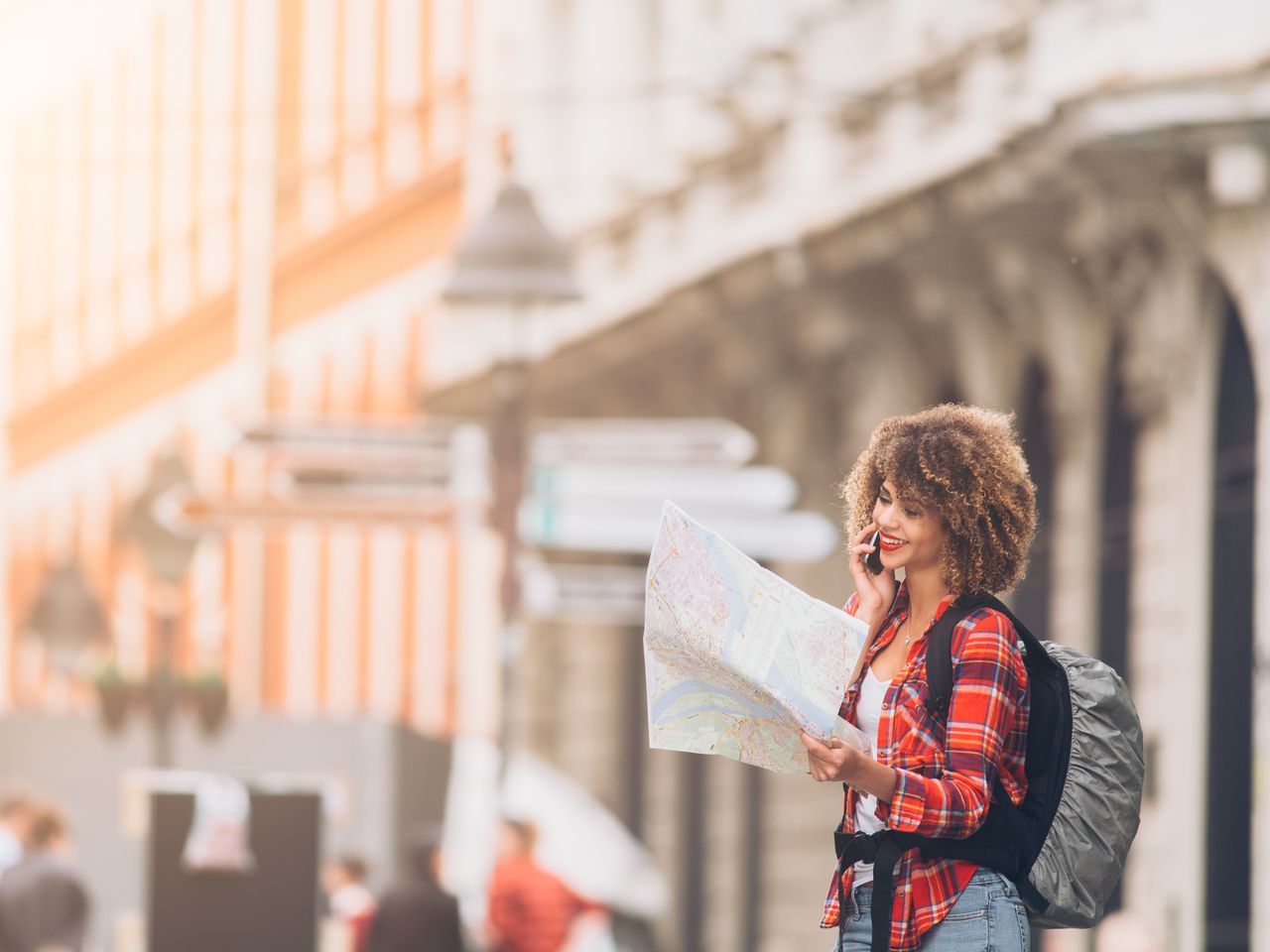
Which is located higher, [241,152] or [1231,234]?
[241,152]

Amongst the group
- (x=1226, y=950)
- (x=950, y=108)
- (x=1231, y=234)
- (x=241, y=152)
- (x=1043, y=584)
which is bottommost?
(x=1226, y=950)

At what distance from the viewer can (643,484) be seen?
14734mm

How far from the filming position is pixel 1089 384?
1856cm

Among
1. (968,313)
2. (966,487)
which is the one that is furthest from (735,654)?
(968,313)

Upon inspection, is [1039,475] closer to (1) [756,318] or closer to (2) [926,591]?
(1) [756,318]

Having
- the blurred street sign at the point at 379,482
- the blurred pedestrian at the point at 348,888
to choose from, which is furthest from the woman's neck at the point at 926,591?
the blurred pedestrian at the point at 348,888

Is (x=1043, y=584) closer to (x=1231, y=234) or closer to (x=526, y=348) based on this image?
(x=1231, y=234)

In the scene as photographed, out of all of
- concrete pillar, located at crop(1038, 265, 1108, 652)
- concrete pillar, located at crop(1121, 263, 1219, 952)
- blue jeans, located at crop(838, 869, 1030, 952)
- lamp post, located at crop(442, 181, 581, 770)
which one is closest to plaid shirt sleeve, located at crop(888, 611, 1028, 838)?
blue jeans, located at crop(838, 869, 1030, 952)

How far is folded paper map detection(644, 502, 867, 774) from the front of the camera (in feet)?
14.9

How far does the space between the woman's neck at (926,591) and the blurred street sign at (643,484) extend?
9.80 m

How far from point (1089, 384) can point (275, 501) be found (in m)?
5.59

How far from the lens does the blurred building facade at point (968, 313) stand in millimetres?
16047

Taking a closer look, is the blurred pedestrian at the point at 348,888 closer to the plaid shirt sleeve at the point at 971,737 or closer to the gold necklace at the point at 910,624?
the gold necklace at the point at 910,624

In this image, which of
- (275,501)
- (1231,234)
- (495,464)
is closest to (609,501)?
(495,464)
